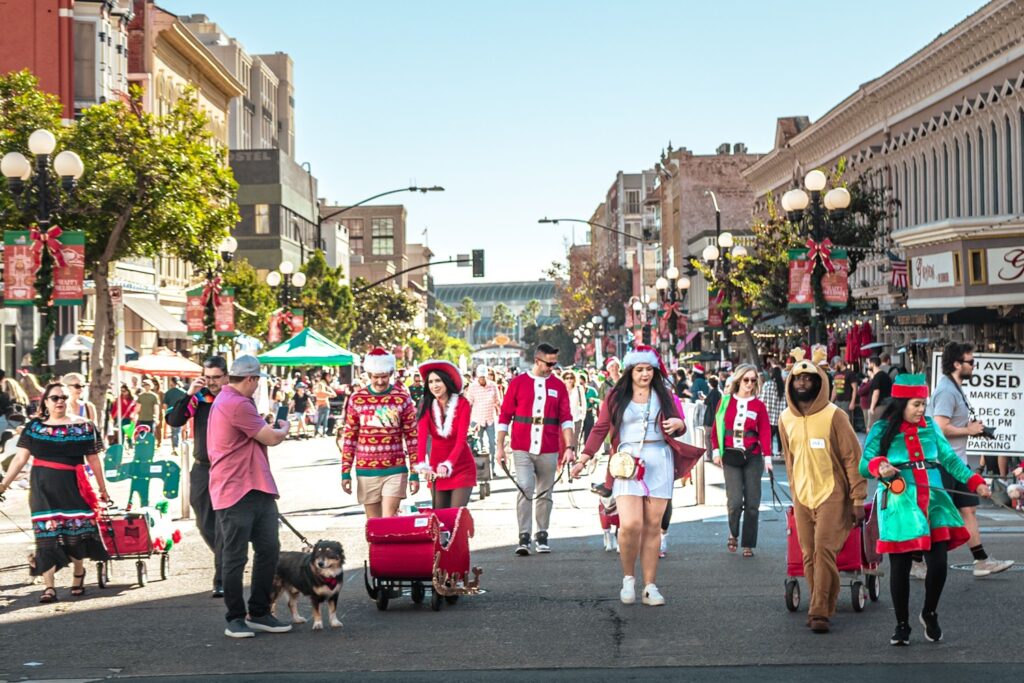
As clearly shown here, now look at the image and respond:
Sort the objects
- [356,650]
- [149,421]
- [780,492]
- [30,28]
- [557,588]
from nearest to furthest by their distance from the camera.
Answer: [356,650]
[557,588]
[780,492]
[149,421]
[30,28]

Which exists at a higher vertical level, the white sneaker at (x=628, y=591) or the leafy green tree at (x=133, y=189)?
the leafy green tree at (x=133, y=189)

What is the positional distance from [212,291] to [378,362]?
28.4 m

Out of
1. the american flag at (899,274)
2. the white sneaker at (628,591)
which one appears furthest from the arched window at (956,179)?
the white sneaker at (628,591)

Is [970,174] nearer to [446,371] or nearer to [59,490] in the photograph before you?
[446,371]

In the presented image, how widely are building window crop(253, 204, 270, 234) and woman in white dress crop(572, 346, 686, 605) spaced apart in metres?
79.6

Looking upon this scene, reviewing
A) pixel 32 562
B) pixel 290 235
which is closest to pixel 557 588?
pixel 32 562

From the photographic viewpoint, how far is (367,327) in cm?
9662

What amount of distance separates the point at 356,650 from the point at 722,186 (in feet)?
325

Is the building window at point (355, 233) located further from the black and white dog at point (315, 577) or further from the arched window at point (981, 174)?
the black and white dog at point (315, 577)

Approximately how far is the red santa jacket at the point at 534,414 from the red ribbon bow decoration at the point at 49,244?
43.2ft

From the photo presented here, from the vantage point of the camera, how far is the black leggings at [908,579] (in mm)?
10000

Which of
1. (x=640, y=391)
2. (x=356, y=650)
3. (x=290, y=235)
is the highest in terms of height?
(x=290, y=235)

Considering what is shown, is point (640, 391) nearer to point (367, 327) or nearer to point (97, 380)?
point (97, 380)

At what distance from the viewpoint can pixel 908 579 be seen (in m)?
10.1
